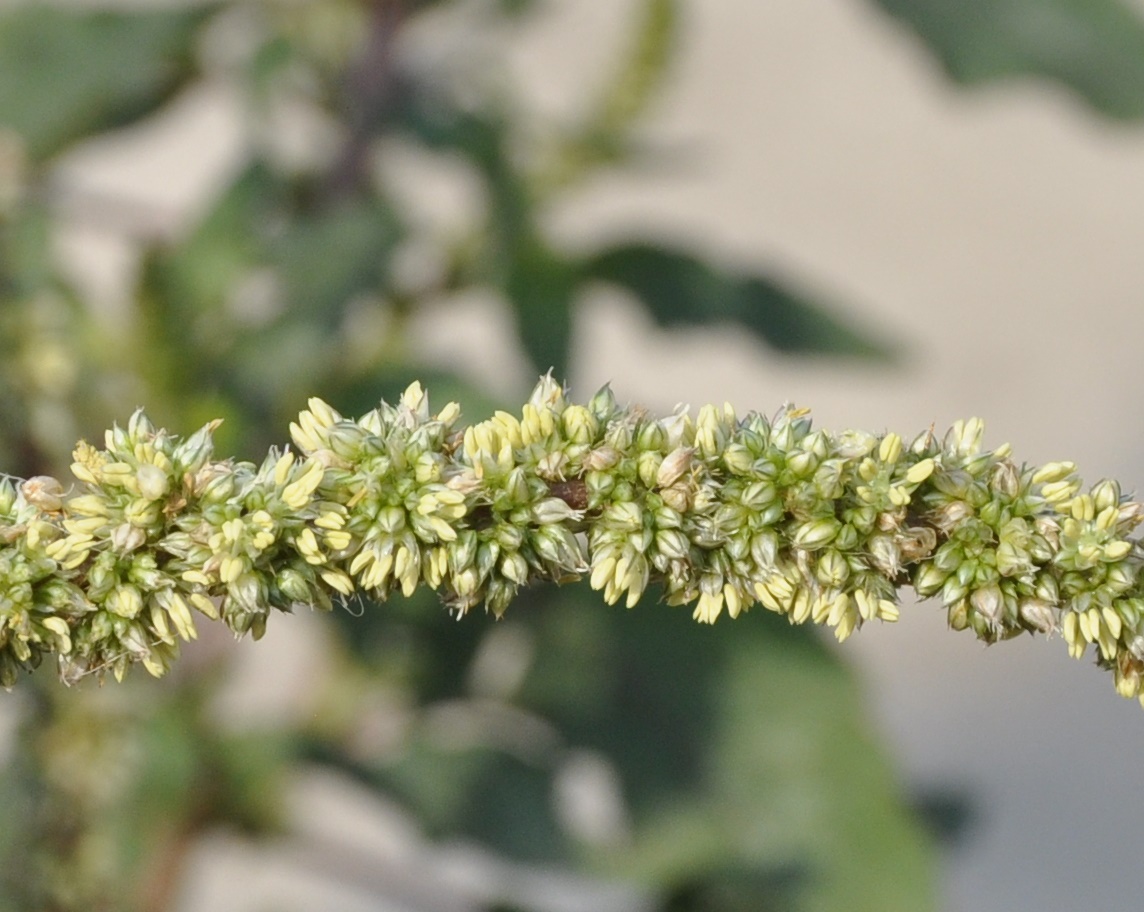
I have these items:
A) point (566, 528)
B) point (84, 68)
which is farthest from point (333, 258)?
point (566, 528)

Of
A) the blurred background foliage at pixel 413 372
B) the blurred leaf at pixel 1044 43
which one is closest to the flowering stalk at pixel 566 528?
the blurred background foliage at pixel 413 372

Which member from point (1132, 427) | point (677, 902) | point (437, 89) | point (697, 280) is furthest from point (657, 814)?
point (1132, 427)

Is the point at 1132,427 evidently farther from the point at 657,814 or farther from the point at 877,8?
the point at 657,814

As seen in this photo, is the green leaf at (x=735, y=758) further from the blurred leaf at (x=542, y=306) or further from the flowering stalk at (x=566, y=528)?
the flowering stalk at (x=566, y=528)

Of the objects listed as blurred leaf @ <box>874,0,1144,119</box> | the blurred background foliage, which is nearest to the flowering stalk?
the blurred background foliage

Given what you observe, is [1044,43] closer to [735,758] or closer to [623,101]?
[623,101]
